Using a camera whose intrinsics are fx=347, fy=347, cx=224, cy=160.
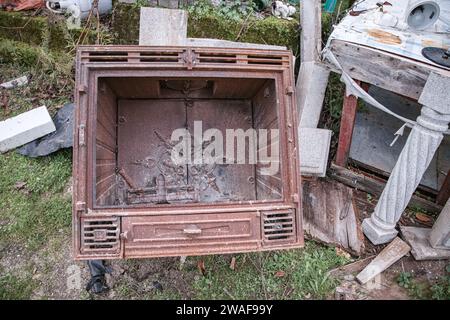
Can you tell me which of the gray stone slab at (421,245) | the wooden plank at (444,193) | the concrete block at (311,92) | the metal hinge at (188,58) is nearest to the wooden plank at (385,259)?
A: the gray stone slab at (421,245)

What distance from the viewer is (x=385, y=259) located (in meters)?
2.95

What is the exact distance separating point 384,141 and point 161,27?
108 inches

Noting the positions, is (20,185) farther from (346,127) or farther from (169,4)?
(346,127)

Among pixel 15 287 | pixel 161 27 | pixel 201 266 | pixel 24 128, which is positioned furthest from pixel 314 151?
pixel 24 128

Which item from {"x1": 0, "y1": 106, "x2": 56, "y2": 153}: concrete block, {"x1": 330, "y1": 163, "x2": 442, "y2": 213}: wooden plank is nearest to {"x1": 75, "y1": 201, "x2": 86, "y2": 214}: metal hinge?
{"x1": 0, "y1": 106, "x2": 56, "y2": 153}: concrete block

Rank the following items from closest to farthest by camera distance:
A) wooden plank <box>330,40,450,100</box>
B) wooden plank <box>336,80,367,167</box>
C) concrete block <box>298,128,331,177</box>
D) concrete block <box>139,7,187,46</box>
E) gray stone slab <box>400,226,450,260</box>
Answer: wooden plank <box>330,40,450,100</box>
gray stone slab <box>400,226,450,260</box>
wooden plank <box>336,80,367,167</box>
concrete block <box>298,128,331,177</box>
concrete block <box>139,7,187,46</box>

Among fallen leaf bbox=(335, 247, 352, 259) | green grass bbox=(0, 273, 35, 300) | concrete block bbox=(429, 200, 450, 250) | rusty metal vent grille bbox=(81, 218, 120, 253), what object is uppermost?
rusty metal vent grille bbox=(81, 218, 120, 253)

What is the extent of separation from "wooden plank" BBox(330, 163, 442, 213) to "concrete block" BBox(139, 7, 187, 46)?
2074 millimetres

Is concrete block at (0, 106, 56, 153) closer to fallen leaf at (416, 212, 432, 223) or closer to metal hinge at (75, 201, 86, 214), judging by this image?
metal hinge at (75, 201, 86, 214)

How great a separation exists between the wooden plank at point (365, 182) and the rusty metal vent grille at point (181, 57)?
5.39 feet

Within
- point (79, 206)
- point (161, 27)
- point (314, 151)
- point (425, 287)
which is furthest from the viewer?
point (161, 27)

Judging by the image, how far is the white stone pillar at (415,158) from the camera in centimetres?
238

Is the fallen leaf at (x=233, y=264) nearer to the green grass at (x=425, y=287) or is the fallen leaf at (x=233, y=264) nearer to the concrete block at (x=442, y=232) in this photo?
the green grass at (x=425, y=287)

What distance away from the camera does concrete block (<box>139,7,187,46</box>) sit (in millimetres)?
3520
